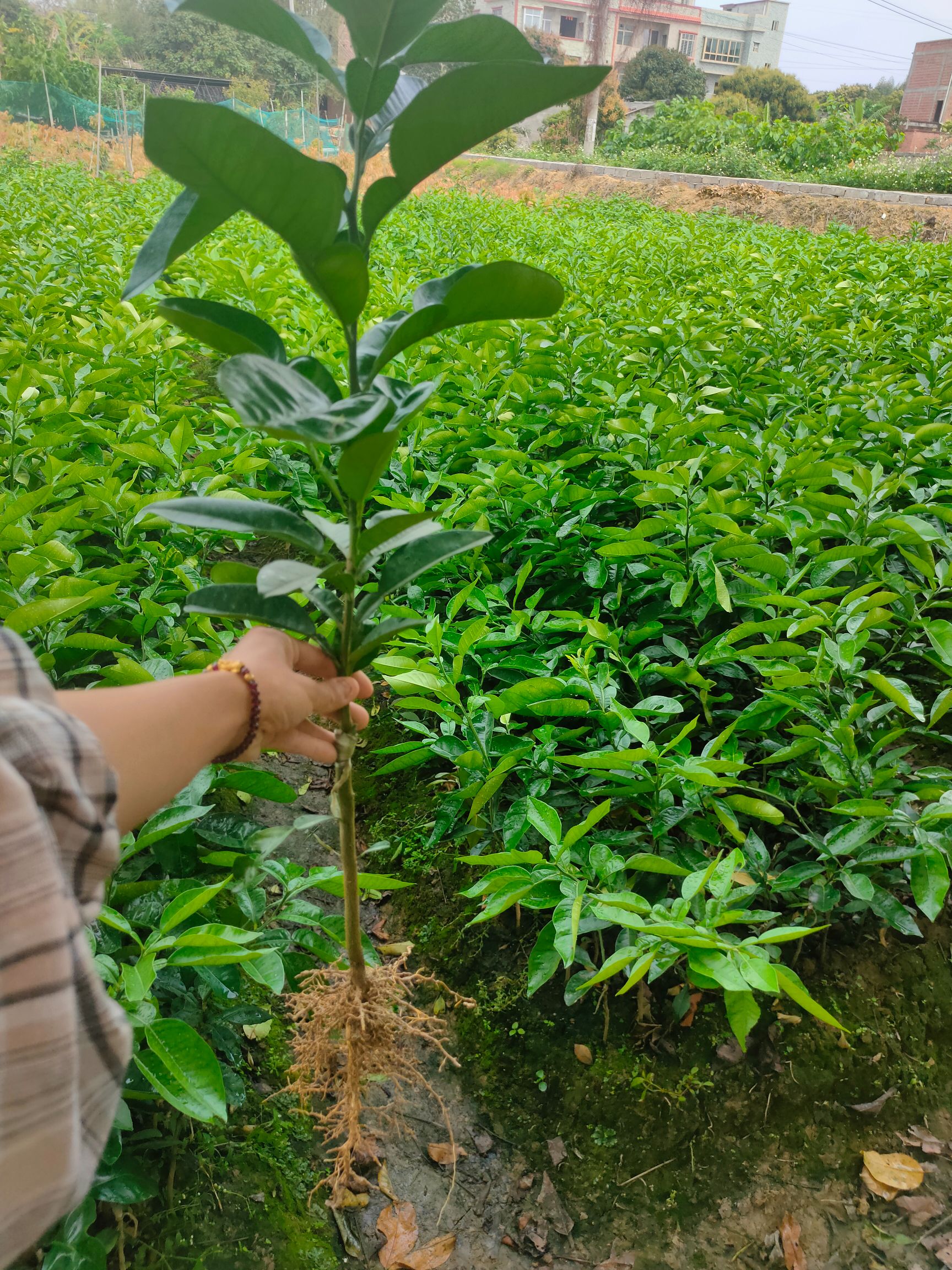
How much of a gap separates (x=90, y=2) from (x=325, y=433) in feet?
149

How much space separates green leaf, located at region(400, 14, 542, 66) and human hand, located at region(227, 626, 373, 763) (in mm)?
697

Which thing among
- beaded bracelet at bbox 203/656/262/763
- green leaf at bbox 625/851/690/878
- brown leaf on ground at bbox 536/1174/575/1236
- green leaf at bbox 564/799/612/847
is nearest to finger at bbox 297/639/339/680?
beaded bracelet at bbox 203/656/262/763

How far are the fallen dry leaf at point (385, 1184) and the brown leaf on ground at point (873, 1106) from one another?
0.86 m

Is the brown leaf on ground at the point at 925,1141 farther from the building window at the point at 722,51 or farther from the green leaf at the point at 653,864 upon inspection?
the building window at the point at 722,51

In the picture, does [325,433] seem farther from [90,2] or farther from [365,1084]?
[90,2]

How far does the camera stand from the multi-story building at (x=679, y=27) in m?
42.2

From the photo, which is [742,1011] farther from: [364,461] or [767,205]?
[767,205]

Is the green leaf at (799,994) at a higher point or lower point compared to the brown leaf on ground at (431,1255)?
higher

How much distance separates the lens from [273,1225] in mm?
1359

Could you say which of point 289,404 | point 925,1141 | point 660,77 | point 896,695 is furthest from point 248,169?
point 660,77

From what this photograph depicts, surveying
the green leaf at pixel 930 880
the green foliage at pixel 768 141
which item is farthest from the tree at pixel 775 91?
the green leaf at pixel 930 880

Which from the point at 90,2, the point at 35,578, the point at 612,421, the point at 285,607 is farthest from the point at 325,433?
the point at 90,2

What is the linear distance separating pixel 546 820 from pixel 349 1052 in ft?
1.75

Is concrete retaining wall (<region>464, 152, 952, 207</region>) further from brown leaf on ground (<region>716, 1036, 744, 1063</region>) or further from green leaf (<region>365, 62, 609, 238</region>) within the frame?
green leaf (<region>365, 62, 609, 238</region>)
